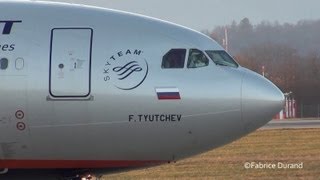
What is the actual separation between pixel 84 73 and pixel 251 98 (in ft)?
8.18

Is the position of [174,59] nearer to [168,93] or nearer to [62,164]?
[168,93]

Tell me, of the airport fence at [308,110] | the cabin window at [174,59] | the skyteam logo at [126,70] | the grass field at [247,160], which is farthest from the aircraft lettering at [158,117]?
the airport fence at [308,110]

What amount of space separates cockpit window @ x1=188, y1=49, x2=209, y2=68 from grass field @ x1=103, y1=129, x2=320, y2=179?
4.60m

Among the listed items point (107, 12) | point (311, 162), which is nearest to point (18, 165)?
point (107, 12)

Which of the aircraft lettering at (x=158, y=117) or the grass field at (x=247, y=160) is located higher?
the aircraft lettering at (x=158, y=117)

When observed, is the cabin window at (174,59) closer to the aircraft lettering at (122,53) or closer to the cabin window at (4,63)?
the aircraft lettering at (122,53)

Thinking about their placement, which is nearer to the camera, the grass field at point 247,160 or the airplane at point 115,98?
the airplane at point 115,98

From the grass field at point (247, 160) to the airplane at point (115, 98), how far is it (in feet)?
13.9

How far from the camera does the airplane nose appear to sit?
13.9 metres

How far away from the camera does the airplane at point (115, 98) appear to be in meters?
14.0

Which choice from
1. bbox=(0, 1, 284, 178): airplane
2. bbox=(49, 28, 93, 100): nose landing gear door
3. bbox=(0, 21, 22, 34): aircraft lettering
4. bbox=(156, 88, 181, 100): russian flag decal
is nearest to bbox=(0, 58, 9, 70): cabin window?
bbox=(0, 1, 284, 178): airplane

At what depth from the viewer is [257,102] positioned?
1392 cm

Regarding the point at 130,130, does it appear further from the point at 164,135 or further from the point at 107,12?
the point at 107,12

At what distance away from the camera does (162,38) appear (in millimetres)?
14555
